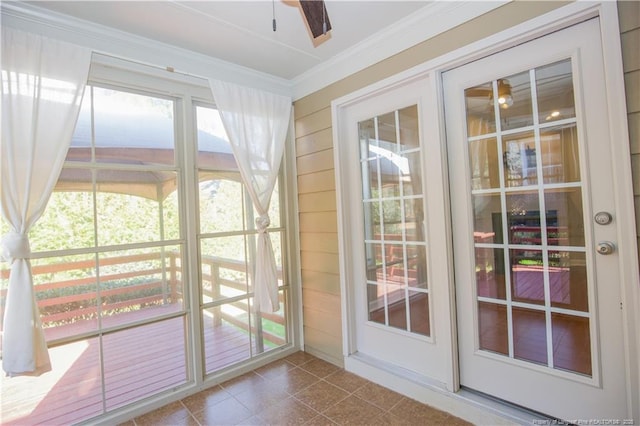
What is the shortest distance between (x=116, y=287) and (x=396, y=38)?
2.50m

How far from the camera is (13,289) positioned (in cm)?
160

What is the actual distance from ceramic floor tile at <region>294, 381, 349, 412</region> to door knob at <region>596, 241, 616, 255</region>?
68.1 inches

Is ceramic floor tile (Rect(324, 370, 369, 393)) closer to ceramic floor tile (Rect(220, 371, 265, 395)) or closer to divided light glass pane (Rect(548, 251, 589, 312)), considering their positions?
ceramic floor tile (Rect(220, 371, 265, 395))

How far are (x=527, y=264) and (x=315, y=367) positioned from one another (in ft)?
5.85

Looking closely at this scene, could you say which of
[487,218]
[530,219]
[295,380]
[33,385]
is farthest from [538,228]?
[33,385]

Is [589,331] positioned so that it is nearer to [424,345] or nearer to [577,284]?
[577,284]

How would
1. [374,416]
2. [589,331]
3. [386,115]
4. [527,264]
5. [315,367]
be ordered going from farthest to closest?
1. [315,367]
2. [386,115]
3. [374,416]
4. [527,264]
5. [589,331]

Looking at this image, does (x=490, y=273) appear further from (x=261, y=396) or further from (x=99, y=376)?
(x=99, y=376)

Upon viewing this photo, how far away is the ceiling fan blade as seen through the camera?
1128 millimetres

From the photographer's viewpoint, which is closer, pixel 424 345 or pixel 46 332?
pixel 46 332

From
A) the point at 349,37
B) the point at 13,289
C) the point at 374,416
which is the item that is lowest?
the point at 374,416

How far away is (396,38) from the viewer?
2104mm

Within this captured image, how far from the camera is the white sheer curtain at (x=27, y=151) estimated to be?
159 centimetres

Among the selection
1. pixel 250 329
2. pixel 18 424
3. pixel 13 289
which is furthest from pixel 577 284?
pixel 18 424
